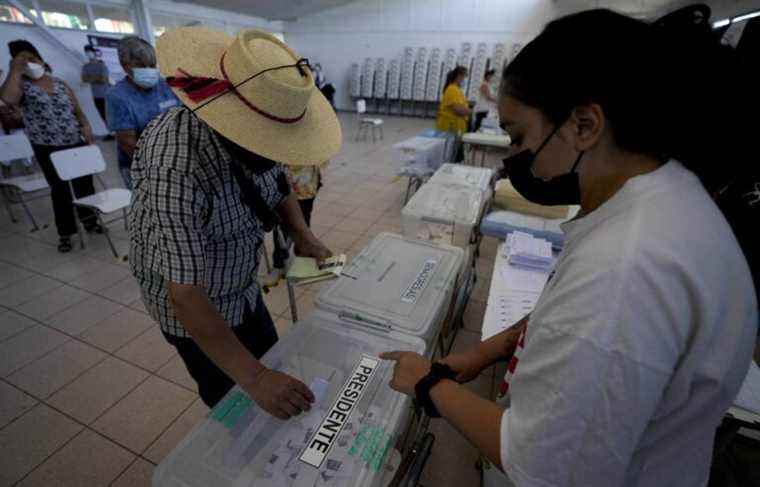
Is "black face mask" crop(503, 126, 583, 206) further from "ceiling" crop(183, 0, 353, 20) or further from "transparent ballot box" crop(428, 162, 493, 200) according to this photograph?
"ceiling" crop(183, 0, 353, 20)

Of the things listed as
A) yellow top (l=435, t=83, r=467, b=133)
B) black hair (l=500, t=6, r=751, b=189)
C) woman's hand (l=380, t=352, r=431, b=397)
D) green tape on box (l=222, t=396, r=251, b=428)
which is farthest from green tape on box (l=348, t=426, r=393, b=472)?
yellow top (l=435, t=83, r=467, b=133)

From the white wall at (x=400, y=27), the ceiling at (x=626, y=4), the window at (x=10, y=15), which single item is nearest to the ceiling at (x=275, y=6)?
the white wall at (x=400, y=27)

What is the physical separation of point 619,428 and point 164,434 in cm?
186

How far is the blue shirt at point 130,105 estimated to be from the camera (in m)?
2.33

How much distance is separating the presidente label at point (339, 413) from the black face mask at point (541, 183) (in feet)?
1.92

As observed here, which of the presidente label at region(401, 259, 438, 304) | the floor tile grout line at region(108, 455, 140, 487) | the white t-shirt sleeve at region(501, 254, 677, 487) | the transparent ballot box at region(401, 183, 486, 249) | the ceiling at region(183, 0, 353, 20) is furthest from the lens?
the ceiling at region(183, 0, 353, 20)

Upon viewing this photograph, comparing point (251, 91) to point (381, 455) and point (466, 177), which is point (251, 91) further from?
point (466, 177)

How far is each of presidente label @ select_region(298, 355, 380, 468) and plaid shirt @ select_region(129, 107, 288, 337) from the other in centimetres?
42

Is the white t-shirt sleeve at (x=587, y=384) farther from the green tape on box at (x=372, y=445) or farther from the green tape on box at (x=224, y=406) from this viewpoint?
the green tape on box at (x=224, y=406)

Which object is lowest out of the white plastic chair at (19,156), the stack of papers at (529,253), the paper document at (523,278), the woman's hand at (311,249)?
the white plastic chair at (19,156)

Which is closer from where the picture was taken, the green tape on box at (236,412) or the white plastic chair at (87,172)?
the green tape on box at (236,412)

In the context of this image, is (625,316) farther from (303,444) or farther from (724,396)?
(303,444)

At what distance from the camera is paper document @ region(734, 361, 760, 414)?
995mm

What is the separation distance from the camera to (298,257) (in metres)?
1.33
